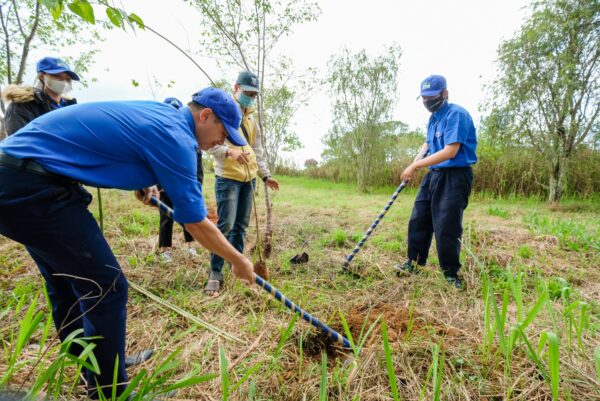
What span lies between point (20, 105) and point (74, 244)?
2044mm

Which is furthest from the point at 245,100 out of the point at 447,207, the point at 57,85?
the point at 447,207

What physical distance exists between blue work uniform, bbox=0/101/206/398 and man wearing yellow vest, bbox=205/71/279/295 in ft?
4.14

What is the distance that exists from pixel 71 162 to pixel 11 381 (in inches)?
41.0

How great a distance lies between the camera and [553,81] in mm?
8102

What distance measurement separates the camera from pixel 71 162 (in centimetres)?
130

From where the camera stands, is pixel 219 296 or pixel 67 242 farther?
pixel 219 296

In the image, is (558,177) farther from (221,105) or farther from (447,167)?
(221,105)

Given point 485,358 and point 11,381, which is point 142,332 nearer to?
point 11,381

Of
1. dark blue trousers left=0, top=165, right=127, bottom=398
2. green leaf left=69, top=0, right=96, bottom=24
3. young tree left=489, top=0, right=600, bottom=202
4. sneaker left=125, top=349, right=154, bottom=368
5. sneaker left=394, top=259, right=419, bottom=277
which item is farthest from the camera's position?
young tree left=489, top=0, right=600, bottom=202

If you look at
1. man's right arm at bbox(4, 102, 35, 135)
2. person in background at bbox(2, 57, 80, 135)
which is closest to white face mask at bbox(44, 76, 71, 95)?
person in background at bbox(2, 57, 80, 135)

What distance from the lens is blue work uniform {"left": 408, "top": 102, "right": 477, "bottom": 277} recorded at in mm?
2689

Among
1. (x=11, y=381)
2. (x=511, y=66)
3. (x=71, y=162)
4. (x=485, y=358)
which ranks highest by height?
(x=511, y=66)

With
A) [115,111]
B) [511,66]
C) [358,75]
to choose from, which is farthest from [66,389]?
[358,75]

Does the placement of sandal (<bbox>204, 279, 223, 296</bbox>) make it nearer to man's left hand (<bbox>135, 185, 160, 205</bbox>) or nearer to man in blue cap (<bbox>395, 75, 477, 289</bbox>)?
man's left hand (<bbox>135, 185, 160, 205</bbox>)
